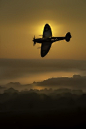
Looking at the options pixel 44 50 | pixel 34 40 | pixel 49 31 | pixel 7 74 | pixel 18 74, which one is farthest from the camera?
pixel 18 74

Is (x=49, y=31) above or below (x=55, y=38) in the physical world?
above

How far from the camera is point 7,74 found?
582 ft

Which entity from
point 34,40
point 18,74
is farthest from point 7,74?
point 34,40

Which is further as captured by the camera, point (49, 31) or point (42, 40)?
point (49, 31)

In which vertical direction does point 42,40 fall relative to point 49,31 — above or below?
below

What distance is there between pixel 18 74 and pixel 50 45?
139 metres

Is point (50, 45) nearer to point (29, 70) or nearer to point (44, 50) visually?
point (44, 50)

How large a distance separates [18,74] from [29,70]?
11695 mm

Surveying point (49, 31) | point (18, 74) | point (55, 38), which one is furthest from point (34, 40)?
point (18, 74)

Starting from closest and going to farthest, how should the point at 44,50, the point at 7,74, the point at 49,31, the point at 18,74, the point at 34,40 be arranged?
the point at 34,40
the point at 44,50
the point at 49,31
the point at 7,74
the point at 18,74

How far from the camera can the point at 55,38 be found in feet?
171

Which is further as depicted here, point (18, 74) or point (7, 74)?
point (18, 74)

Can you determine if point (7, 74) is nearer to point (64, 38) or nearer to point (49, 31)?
point (49, 31)

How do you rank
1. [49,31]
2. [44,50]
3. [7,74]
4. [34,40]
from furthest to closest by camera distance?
[7,74], [49,31], [44,50], [34,40]
